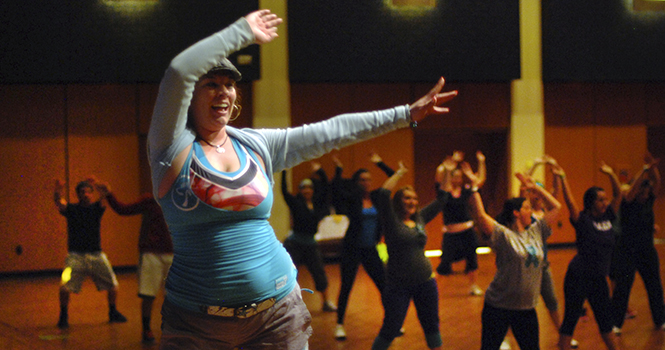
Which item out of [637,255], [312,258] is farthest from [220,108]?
[637,255]

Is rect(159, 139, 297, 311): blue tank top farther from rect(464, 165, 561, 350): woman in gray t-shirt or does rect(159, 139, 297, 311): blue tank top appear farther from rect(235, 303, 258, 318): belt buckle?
rect(464, 165, 561, 350): woman in gray t-shirt

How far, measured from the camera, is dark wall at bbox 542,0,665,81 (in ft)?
37.1

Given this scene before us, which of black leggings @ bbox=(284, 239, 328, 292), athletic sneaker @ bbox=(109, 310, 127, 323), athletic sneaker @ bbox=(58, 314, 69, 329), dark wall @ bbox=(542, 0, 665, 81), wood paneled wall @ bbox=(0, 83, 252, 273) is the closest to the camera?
athletic sneaker @ bbox=(58, 314, 69, 329)

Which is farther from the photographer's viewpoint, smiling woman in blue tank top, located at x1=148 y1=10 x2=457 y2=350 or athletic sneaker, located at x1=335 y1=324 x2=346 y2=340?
athletic sneaker, located at x1=335 y1=324 x2=346 y2=340

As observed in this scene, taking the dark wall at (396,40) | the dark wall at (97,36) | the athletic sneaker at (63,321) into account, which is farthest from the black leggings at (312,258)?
the dark wall at (97,36)

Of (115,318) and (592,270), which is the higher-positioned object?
(592,270)

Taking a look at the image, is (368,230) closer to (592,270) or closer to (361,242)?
(361,242)

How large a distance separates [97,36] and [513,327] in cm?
810

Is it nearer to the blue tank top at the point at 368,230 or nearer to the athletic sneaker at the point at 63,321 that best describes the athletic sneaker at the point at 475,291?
the blue tank top at the point at 368,230

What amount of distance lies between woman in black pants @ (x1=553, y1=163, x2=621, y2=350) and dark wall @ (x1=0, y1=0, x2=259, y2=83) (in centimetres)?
677

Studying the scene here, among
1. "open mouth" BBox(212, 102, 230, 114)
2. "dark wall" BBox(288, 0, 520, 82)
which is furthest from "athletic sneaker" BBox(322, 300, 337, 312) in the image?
"open mouth" BBox(212, 102, 230, 114)

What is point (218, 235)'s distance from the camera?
6.19ft

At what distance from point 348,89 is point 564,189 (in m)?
6.05

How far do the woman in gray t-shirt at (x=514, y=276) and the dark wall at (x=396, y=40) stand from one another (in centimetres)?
622
